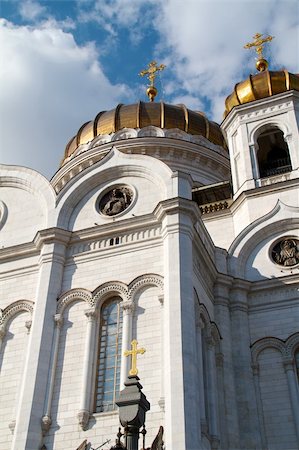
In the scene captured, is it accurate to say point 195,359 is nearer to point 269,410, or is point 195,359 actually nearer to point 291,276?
point 269,410

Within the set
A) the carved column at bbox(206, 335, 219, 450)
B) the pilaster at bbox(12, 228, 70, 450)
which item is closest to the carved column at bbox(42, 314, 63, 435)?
the pilaster at bbox(12, 228, 70, 450)

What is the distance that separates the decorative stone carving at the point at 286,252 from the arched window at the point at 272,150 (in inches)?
186

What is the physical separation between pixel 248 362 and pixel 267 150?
38.5ft

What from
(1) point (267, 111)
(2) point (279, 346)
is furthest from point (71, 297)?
(1) point (267, 111)

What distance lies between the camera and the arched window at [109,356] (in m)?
16.3

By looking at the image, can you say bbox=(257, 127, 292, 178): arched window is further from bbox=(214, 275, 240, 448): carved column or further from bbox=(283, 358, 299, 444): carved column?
bbox=(283, 358, 299, 444): carved column

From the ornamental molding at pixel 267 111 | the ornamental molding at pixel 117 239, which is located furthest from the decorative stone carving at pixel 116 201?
the ornamental molding at pixel 267 111

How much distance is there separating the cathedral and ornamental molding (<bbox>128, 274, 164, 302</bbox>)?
34 mm

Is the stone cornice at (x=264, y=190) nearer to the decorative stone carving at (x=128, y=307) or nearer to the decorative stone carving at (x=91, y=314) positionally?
the decorative stone carving at (x=128, y=307)

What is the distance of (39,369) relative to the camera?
662 inches

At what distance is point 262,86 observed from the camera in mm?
27078

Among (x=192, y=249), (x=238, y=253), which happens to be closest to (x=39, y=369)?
(x=192, y=249)

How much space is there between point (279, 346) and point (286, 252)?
146 inches

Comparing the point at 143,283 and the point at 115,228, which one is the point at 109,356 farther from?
the point at 115,228
